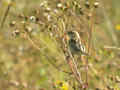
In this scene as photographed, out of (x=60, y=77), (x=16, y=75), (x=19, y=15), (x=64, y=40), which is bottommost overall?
(x=16, y=75)

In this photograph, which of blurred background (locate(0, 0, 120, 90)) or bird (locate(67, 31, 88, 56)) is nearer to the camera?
bird (locate(67, 31, 88, 56))

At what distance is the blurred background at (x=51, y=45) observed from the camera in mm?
2105

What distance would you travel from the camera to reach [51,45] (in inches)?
106

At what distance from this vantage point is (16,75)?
448 cm

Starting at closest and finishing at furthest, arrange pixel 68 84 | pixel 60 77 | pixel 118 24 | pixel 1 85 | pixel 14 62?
pixel 68 84 → pixel 60 77 → pixel 1 85 → pixel 14 62 → pixel 118 24

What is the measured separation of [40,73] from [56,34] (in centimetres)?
231

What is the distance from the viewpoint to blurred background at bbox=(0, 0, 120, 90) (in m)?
2.11

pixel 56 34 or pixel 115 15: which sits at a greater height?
pixel 56 34

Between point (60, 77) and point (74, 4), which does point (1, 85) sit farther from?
point (74, 4)

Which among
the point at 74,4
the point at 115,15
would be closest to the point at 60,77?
the point at 74,4

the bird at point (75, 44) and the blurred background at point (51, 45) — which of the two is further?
the blurred background at point (51, 45)

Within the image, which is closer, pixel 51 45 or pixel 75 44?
pixel 75 44

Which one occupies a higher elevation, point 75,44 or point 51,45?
point 75,44

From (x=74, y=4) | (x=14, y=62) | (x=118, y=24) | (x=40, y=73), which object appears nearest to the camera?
(x=74, y=4)
